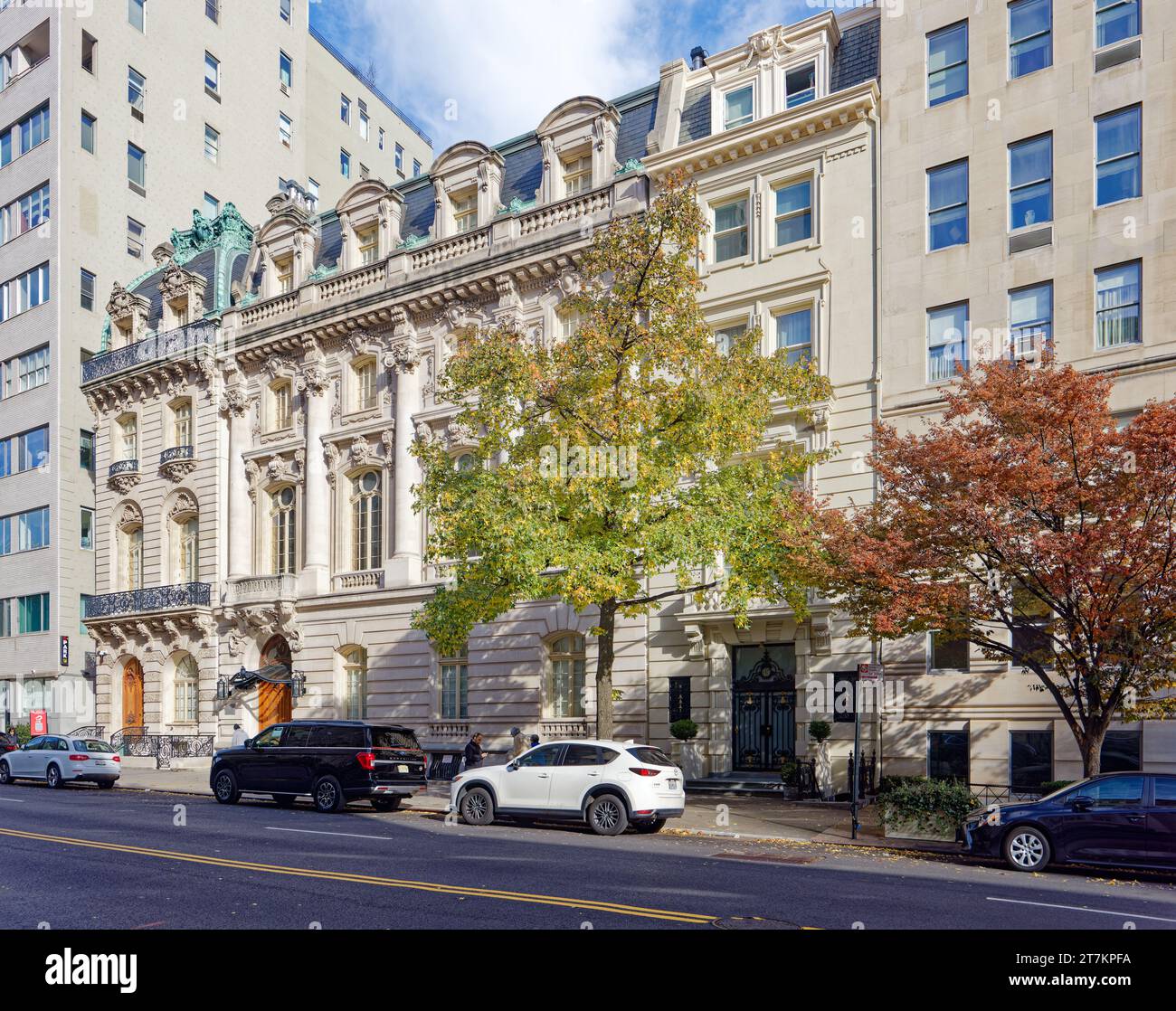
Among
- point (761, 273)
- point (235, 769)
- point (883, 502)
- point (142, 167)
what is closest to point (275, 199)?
point (142, 167)

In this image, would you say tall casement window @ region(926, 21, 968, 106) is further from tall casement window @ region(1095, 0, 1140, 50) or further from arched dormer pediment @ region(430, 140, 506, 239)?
arched dormer pediment @ region(430, 140, 506, 239)

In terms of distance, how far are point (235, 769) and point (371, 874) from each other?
39.2ft

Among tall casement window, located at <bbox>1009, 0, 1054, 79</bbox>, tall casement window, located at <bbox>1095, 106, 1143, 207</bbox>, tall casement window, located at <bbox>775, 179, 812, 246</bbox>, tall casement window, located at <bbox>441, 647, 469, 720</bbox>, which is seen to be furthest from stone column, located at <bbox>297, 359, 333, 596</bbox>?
tall casement window, located at <bbox>1095, 106, 1143, 207</bbox>

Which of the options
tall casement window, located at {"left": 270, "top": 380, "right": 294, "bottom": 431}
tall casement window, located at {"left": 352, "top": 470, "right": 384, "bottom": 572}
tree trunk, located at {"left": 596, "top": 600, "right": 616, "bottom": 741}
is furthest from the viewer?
tall casement window, located at {"left": 270, "top": 380, "right": 294, "bottom": 431}

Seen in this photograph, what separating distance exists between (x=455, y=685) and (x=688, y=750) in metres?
8.29

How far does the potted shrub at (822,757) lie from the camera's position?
77.2ft

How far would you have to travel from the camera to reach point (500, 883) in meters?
12.0

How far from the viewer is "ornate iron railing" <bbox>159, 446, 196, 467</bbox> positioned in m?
38.6

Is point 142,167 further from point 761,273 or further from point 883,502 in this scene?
point 883,502

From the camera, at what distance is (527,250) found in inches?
1182

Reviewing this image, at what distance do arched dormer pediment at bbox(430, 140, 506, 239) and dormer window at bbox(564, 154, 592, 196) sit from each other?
7.94 feet

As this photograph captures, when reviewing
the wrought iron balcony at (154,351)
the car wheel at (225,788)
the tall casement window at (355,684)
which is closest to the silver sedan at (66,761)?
the tall casement window at (355,684)

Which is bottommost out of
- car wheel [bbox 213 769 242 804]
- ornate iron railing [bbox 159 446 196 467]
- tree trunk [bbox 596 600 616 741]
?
car wheel [bbox 213 769 242 804]

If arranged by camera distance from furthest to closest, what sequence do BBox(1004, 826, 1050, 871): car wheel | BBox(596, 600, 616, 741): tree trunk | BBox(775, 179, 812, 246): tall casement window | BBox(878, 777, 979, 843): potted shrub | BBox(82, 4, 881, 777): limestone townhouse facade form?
BBox(775, 179, 812, 246): tall casement window, BBox(82, 4, 881, 777): limestone townhouse facade, BBox(596, 600, 616, 741): tree trunk, BBox(878, 777, 979, 843): potted shrub, BBox(1004, 826, 1050, 871): car wheel
